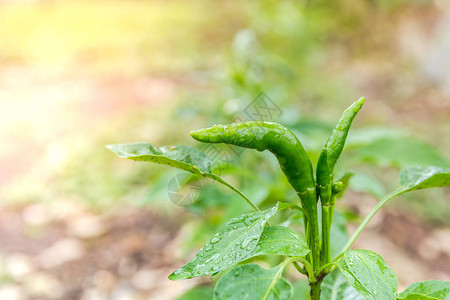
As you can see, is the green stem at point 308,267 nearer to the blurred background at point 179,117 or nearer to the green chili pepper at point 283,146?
the green chili pepper at point 283,146

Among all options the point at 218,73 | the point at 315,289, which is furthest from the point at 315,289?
the point at 218,73

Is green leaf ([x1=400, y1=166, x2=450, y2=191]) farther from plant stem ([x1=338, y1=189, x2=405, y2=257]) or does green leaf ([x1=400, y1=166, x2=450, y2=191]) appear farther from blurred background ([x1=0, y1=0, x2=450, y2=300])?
blurred background ([x1=0, y1=0, x2=450, y2=300])

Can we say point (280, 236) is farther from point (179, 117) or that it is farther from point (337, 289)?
point (179, 117)

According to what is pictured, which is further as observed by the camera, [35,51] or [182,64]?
[35,51]

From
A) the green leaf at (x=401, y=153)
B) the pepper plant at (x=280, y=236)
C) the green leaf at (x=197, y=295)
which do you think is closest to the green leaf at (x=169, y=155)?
the pepper plant at (x=280, y=236)

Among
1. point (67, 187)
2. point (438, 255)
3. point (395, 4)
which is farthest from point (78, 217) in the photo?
point (395, 4)

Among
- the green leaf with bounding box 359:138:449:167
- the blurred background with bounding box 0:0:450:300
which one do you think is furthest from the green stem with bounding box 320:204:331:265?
the green leaf with bounding box 359:138:449:167

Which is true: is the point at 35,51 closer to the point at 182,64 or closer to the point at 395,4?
the point at 182,64
